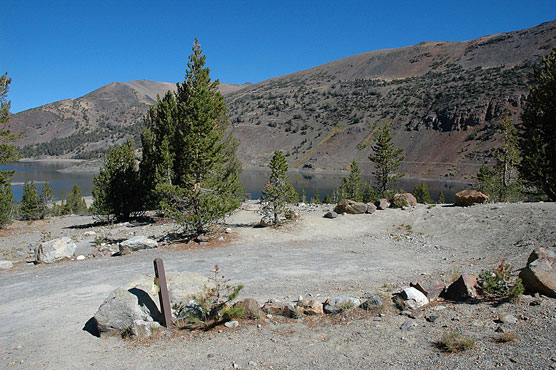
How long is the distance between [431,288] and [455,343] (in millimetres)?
2067

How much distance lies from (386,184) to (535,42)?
115 metres

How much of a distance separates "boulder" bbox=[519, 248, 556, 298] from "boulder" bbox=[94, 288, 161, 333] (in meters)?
6.98

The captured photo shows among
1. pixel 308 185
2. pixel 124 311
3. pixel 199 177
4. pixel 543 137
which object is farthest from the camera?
pixel 308 185

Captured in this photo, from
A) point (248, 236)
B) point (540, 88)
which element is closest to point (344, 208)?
point (248, 236)

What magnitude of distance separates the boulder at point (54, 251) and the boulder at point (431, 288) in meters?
12.5

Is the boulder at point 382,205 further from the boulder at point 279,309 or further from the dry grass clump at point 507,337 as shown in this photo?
the dry grass clump at point 507,337

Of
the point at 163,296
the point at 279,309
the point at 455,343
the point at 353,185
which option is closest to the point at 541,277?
the point at 455,343

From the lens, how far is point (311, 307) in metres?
7.30

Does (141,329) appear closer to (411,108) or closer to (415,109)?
(415,109)

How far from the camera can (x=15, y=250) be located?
54.6 ft

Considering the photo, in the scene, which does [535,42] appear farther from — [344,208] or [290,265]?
[290,265]

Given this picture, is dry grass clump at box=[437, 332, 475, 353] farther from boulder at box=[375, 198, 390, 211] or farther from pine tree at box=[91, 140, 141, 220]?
pine tree at box=[91, 140, 141, 220]

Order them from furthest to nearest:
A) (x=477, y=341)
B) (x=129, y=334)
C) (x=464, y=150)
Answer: (x=464, y=150) < (x=129, y=334) < (x=477, y=341)

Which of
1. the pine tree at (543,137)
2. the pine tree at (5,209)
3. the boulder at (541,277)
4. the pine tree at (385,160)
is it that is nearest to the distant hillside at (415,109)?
the pine tree at (385,160)
